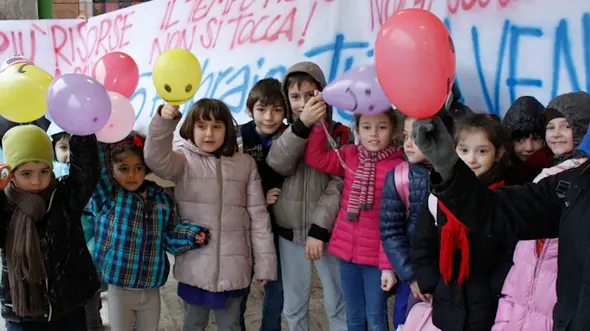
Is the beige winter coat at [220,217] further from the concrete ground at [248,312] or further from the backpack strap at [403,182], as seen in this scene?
the concrete ground at [248,312]

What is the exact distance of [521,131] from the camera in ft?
8.14

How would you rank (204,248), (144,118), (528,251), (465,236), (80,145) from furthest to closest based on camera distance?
1. (144,118)
2. (204,248)
3. (80,145)
4. (465,236)
5. (528,251)

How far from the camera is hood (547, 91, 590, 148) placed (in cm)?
200

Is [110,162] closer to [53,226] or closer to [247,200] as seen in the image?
[53,226]

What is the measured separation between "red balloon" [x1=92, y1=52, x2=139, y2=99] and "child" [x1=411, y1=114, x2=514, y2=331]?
1534 millimetres

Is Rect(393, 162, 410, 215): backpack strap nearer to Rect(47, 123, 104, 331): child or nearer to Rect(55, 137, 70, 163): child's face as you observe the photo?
Result: Rect(47, 123, 104, 331): child

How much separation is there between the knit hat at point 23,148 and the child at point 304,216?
3.19 ft

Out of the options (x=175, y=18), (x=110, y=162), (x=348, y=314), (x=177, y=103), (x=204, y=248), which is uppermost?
(x=175, y=18)

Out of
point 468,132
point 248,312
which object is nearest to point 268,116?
point 468,132

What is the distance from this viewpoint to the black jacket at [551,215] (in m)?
1.27

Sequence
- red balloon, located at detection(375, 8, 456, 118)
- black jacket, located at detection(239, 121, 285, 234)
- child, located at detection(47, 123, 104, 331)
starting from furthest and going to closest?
child, located at detection(47, 123, 104, 331) < black jacket, located at detection(239, 121, 285, 234) < red balloon, located at detection(375, 8, 456, 118)

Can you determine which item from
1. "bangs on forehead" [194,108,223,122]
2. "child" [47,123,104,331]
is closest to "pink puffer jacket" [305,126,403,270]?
"bangs on forehead" [194,108,223,122]

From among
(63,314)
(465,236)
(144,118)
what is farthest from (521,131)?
(144,118)

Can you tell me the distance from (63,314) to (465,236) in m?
1.60
